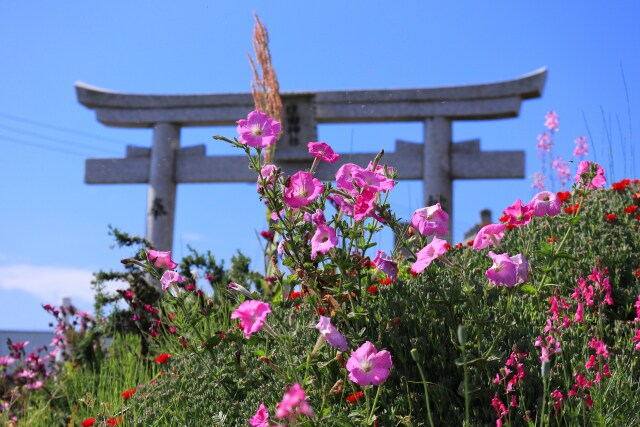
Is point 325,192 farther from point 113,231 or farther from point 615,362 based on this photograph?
point 113,231

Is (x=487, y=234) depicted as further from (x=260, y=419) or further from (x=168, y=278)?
(x=168, y=278)

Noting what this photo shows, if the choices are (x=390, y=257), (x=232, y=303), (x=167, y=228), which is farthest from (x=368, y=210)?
(x=167, y=228)

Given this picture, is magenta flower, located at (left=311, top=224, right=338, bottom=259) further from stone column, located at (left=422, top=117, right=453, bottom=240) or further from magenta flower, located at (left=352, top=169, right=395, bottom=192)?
stone column, located at (left=422, top=117, right=453, bottom=240)

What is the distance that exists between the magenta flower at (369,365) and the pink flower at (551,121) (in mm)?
6308

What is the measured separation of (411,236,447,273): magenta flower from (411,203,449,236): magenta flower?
0.15 metres

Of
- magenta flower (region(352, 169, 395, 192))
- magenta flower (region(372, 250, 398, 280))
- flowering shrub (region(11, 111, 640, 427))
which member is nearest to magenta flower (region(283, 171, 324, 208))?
flowering shrub (region(11, 111, 640, 427))

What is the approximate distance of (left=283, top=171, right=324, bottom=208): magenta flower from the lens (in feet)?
8.05

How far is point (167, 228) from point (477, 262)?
7760mm

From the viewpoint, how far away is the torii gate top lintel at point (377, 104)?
396 inches

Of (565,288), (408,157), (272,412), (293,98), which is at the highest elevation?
(293,98)

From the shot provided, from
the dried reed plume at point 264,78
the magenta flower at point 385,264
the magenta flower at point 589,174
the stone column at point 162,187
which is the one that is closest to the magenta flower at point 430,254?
the magenta flower at point 385,264

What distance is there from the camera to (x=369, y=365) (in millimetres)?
2012

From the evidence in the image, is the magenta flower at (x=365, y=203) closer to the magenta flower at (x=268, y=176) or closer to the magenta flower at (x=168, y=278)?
the magenta flower at (x=268, y=176)

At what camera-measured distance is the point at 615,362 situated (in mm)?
2699
